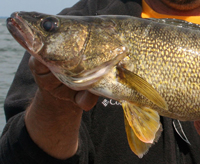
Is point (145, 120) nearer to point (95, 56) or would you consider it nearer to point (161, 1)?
point (95, 56)

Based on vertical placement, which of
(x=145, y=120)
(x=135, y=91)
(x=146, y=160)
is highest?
(x=135, y=91)

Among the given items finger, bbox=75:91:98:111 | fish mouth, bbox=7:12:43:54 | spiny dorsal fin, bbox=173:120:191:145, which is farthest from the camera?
spiny dorsal fin, bbox=173:120:191:145

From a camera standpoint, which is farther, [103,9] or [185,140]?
[103,9]

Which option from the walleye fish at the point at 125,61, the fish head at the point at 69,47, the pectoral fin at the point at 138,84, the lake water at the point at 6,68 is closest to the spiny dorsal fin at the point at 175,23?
the walleye fish at the point at 125,61

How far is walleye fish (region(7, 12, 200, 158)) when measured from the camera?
1.77 metres

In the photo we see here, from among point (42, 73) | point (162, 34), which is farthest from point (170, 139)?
point (42, 73)

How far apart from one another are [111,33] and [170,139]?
1182 millimetres

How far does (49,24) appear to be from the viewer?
1.80 meters

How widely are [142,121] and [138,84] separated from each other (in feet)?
0.78

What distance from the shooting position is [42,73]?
190 centimetres

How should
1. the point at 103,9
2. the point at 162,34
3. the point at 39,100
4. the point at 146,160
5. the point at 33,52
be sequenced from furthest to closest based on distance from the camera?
1. the point at 103,9
2. the point at 146,160
3. the point at 39,100
4. the point at 162,34
5. the point at 33,52

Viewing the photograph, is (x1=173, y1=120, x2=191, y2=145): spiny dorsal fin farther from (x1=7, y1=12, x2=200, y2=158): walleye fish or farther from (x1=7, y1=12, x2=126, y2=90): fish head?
(x1=7, y1=12, x2=126, y2=90): fish head

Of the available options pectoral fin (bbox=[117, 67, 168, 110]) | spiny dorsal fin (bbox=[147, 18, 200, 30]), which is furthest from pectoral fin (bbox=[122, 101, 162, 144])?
spiny dorsal fin (bbox=[147, 18, 200, 30])

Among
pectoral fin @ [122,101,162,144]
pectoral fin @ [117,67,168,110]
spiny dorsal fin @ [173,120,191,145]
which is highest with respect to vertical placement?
pectoral fin @ [117,67,168,110]
